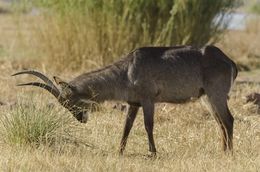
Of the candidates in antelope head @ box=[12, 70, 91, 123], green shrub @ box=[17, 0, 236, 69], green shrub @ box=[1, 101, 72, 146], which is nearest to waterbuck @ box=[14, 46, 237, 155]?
antelope head @ box=[12, 70, 91, 123]

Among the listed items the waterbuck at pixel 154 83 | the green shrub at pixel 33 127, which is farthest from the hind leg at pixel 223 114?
the green shrub at pixel 33 127

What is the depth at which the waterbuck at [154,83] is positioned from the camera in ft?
32.2

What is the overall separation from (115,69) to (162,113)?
2271 millimetres

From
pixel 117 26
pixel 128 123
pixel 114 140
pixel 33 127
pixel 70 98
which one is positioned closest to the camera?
pixel 33 127

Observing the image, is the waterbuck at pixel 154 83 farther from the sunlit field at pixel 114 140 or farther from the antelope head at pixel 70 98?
the sunlit field at pixel 114 140

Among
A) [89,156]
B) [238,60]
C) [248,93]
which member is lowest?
[238,60]

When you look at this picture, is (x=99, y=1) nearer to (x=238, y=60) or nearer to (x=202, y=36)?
(x=202, y=36)

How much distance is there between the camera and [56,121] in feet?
31.6

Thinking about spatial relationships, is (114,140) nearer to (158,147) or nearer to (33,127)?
(158,147)

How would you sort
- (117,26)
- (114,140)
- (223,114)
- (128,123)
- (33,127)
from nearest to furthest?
(33,127), (114,140), (128,123), (223,114), (117,26)

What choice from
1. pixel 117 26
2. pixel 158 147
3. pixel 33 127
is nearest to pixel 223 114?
pixel 158 147

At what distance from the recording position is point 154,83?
9.99 m

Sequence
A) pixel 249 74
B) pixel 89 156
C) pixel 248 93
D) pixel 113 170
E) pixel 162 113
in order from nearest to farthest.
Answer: pixel 113 170, pixel 89 156, pixel 162 113, pixel 248 93, pixel 249 74

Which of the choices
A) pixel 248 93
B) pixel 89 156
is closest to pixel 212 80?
pixel 89 156
